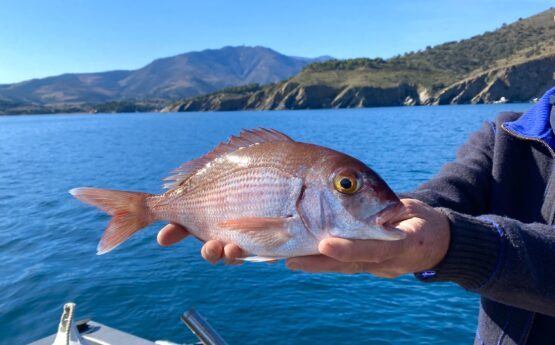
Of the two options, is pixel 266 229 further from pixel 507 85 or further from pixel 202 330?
pixel 507 85

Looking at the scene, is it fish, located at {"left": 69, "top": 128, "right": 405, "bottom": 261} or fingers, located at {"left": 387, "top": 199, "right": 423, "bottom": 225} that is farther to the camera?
fish, located at {"left": 69, "top": 128, "right": 405, "bottom": 261}

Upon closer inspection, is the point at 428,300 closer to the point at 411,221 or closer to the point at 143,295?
the point at 143,295

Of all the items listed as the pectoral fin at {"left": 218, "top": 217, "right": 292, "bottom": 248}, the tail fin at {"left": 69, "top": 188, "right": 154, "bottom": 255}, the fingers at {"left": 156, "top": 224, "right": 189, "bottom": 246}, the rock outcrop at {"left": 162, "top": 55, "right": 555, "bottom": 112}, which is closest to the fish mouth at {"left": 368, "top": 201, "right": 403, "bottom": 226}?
the pectoral fin at {"left": 218, "top": 217, "right": 292, "bottom": 248}

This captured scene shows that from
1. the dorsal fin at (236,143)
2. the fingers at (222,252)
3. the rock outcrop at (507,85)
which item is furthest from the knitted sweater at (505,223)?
the rock outcrop at (507,85)

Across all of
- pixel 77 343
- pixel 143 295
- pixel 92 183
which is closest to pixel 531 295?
pixel 77 343

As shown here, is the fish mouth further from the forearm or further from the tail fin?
the tail fin

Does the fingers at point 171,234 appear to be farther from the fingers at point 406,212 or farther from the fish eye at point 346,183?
the fingers at point 406,212

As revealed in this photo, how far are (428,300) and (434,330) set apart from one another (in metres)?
1.57

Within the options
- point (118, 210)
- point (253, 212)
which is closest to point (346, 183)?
point (253, 212)

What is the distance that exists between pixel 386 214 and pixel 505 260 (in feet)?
2.21

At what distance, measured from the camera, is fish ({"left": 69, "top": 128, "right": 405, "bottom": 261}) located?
2762 millimetres

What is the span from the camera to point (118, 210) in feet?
12.7

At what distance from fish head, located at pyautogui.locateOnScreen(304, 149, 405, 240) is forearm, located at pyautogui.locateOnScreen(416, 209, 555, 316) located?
40 cm

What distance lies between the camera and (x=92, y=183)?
31750 mm
